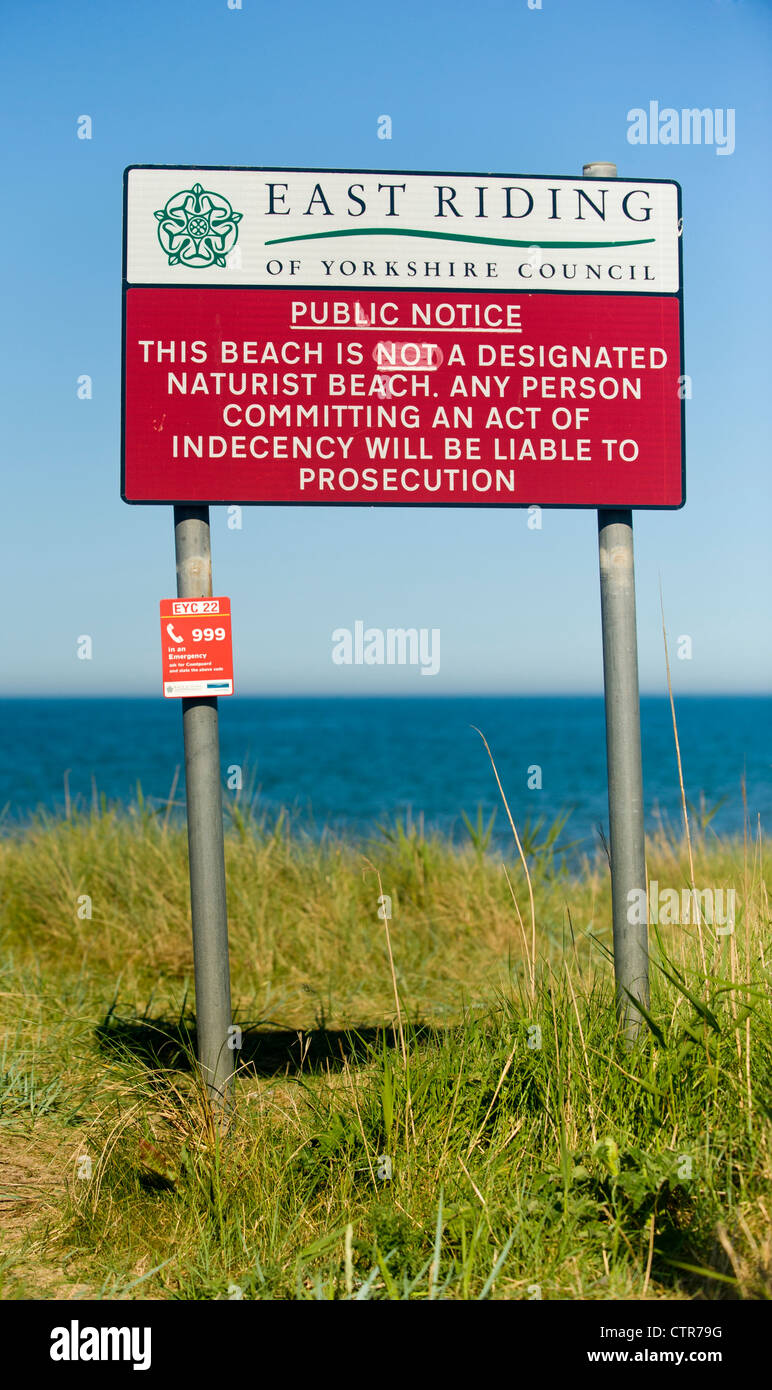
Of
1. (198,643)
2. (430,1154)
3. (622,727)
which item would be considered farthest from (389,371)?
(430,1154)

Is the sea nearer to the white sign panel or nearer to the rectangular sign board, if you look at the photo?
the rectangular sign board

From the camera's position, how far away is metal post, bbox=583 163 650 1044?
3.79 meters

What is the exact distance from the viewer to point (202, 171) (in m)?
3.80

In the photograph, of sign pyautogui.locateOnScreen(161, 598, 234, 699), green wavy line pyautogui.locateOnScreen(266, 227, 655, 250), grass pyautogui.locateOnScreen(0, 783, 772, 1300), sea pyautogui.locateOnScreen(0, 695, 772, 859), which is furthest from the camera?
sea pyautogui.locateOnScreen(0, 695, 772, 859)

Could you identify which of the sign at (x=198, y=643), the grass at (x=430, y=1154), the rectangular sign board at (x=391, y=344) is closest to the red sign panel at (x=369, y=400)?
the rectangular sign board at (x=391, y=344)

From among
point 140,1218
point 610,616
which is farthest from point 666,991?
point 140,1218

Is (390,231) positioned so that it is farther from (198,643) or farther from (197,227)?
(198,643)

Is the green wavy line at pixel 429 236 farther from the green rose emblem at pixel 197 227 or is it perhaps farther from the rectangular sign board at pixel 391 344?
the green rose emblem at pixel 197 227

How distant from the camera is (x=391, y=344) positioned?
3.82 metres

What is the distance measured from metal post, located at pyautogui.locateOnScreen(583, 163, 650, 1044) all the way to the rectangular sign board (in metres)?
0.15

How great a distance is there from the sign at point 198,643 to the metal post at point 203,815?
0.06 metres

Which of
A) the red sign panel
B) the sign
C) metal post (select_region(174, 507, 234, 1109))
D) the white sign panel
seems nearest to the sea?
metal post (select_region(174, 507, 234, 1109))

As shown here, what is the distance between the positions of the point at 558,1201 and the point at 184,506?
2582 mm
